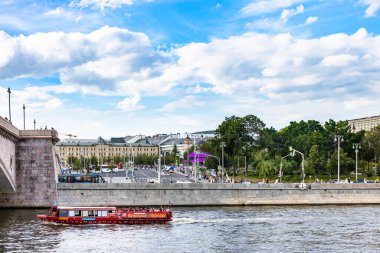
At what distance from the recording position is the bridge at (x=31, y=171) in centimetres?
7381

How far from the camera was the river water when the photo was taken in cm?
4938

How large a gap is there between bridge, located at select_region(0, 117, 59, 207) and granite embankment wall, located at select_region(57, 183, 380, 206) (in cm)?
335

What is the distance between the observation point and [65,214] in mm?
65000

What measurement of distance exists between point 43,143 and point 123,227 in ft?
64.1

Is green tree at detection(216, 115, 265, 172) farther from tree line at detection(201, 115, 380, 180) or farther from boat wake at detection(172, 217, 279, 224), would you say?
boat wake at detection(172, 217, 279, 224)

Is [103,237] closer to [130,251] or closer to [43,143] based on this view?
[130,251]

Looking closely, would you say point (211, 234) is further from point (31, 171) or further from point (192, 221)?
point (31, 171)

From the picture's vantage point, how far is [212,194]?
273 ft

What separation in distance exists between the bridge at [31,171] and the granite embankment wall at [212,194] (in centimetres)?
335

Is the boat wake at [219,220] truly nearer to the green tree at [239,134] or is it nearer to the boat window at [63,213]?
the boat window at [63,213]

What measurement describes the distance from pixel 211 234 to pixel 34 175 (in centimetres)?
2857

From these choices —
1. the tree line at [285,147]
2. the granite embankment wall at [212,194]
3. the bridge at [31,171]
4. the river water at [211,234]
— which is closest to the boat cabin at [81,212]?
the river water at [211,234]

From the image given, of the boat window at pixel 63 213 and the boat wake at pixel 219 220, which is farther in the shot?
the boat window at pixel 63 213

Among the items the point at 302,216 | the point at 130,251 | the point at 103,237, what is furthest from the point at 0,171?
the point at 302,216
